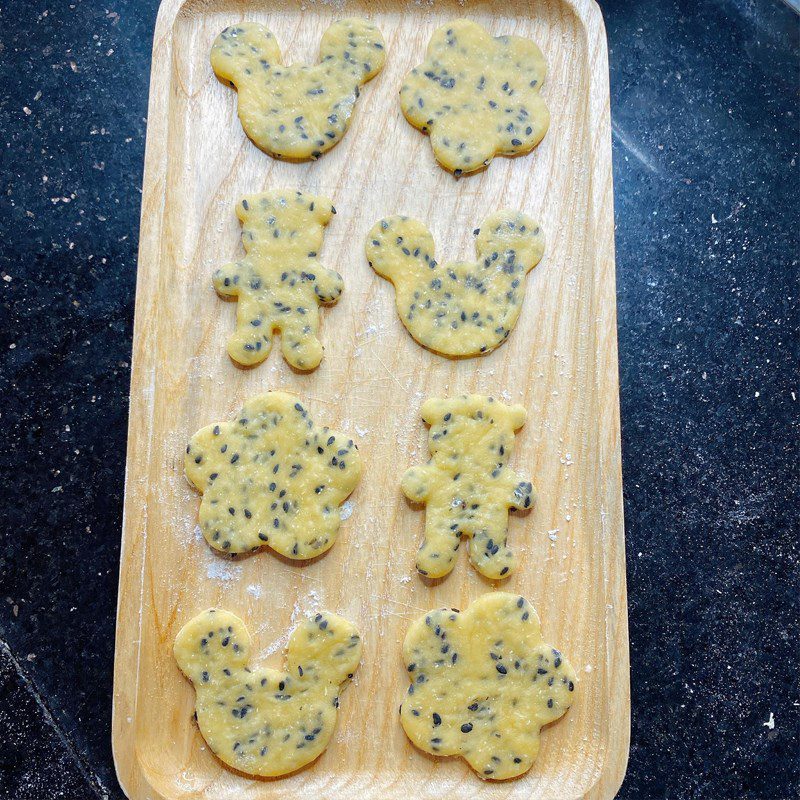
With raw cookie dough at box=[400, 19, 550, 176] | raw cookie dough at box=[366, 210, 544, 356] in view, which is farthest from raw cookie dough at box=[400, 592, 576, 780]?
raw cookie dough at box=[400, 19, 550, 176]

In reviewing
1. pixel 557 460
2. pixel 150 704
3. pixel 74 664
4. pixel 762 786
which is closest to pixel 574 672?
pixel 557 460

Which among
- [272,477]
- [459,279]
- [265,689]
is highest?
[459,279]

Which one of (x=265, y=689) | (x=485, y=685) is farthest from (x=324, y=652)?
(x=485, y=685)

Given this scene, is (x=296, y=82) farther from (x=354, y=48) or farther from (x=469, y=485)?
(x=469, y=485)

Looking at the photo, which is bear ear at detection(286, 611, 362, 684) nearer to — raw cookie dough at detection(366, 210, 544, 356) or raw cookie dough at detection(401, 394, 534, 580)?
raw cookie dough at detection(401, 394, 534, 580)

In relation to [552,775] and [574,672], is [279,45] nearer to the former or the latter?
[574,672]

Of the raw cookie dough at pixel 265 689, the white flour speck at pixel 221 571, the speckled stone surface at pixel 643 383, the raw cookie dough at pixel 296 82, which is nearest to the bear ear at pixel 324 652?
the raw cookie dough at pixel 265 689
